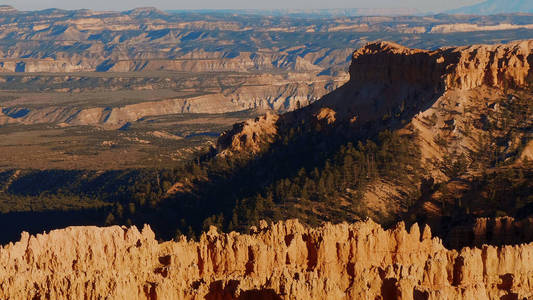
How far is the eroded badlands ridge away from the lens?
44094 mm

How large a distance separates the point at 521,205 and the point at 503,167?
20.5 m

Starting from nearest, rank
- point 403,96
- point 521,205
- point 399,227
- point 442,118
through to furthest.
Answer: point 399,227 < point 521,205 < point 442,118 < point 403,96

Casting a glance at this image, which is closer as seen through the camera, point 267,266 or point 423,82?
point 267,266

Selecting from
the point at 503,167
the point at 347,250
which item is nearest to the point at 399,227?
the point at 347,250

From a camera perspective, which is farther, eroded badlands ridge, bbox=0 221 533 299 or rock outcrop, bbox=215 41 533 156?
rock outcrop, bbox=215 41 533 156

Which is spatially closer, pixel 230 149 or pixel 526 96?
pixel 526 96

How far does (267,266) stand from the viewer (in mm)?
53594

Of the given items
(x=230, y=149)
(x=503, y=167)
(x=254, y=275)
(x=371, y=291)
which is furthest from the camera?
(x=230, y=149)

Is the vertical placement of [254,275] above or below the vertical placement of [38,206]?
above

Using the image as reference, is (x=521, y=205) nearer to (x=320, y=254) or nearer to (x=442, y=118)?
(x=320, y=254)

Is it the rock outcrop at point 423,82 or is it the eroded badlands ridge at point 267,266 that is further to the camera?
the rock outcrop at point 423,82

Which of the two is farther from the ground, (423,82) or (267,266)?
(267,266)

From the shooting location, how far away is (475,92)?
116000 mm

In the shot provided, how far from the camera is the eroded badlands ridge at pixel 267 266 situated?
44.1 m
